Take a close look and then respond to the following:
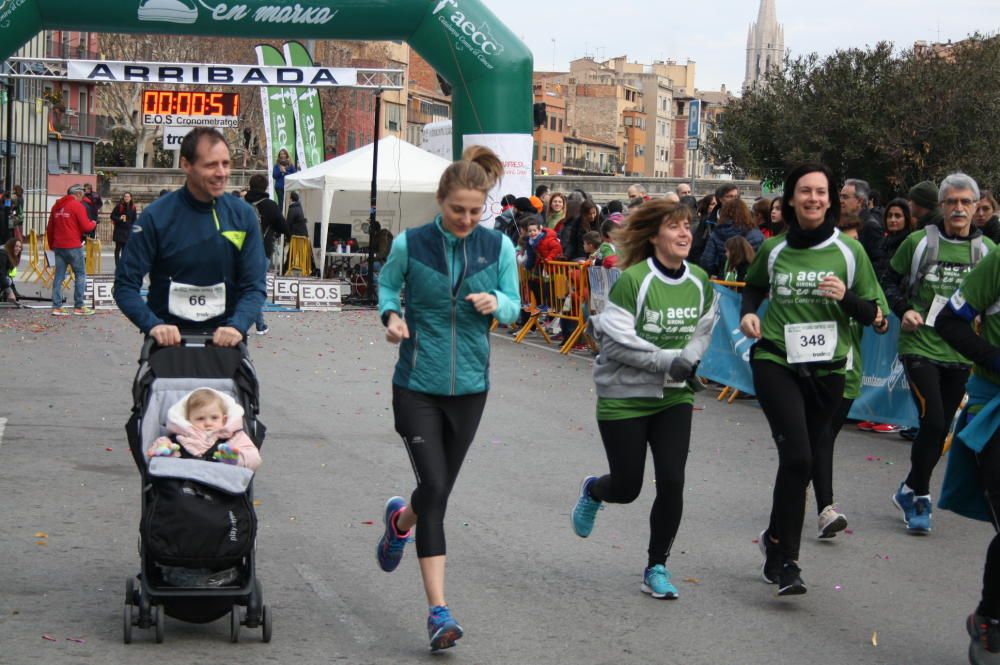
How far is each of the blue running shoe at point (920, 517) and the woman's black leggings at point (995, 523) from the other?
2.78 m

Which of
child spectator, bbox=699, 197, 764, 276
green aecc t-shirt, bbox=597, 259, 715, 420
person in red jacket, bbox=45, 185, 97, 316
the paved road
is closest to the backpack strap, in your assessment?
the paved road

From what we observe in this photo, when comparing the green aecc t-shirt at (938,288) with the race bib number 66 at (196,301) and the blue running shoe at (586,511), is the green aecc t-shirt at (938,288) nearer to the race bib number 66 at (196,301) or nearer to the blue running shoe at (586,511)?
the blue running shoe at (586,511)

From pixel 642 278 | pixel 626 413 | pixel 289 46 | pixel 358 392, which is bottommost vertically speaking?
pixel 358 392

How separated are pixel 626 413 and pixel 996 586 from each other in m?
1.71

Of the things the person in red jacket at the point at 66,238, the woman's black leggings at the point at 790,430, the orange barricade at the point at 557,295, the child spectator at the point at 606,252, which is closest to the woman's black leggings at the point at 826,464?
the woman's black leggings at the point at 790,430

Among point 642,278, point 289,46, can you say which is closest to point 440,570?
point 642,278

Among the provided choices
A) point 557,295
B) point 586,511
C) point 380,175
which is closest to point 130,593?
point 586,511

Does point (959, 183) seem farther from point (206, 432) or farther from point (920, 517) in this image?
point (206, 432)

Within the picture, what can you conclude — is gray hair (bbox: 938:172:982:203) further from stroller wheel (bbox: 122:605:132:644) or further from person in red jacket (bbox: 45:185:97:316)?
person in red jacket (bbox: 45:185:97:316)

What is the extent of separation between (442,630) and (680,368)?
60.0 inches

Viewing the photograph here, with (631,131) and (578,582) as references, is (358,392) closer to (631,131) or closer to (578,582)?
(578,582)

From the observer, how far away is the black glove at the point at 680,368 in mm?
6020

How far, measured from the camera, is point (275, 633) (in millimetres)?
5637

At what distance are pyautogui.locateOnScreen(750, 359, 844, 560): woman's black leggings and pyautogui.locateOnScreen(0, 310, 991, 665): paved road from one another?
0.34m
